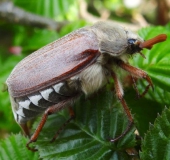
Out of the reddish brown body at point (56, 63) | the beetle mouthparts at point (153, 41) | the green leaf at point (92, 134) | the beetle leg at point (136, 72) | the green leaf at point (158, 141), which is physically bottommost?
the green leaf at point (158, 141)

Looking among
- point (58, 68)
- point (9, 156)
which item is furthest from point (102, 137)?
point (9, 156)

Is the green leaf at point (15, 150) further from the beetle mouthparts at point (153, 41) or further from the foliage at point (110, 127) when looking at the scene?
the beetle mouthparts at point (153, 41)

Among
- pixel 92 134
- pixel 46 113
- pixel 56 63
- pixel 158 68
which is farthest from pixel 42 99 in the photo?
pixel 158 68

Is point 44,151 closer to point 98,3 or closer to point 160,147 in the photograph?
point 160,147

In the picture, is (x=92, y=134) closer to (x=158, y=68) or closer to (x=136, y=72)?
(x=136, y=72)

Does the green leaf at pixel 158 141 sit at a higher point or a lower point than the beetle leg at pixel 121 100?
lower

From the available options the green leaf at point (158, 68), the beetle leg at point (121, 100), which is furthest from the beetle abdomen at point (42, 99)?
the green leaf at point (158, 68)

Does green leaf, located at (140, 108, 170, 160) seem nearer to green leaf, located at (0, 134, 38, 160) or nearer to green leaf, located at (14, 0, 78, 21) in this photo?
green leaf, located at (0, 134, 38, 160)
